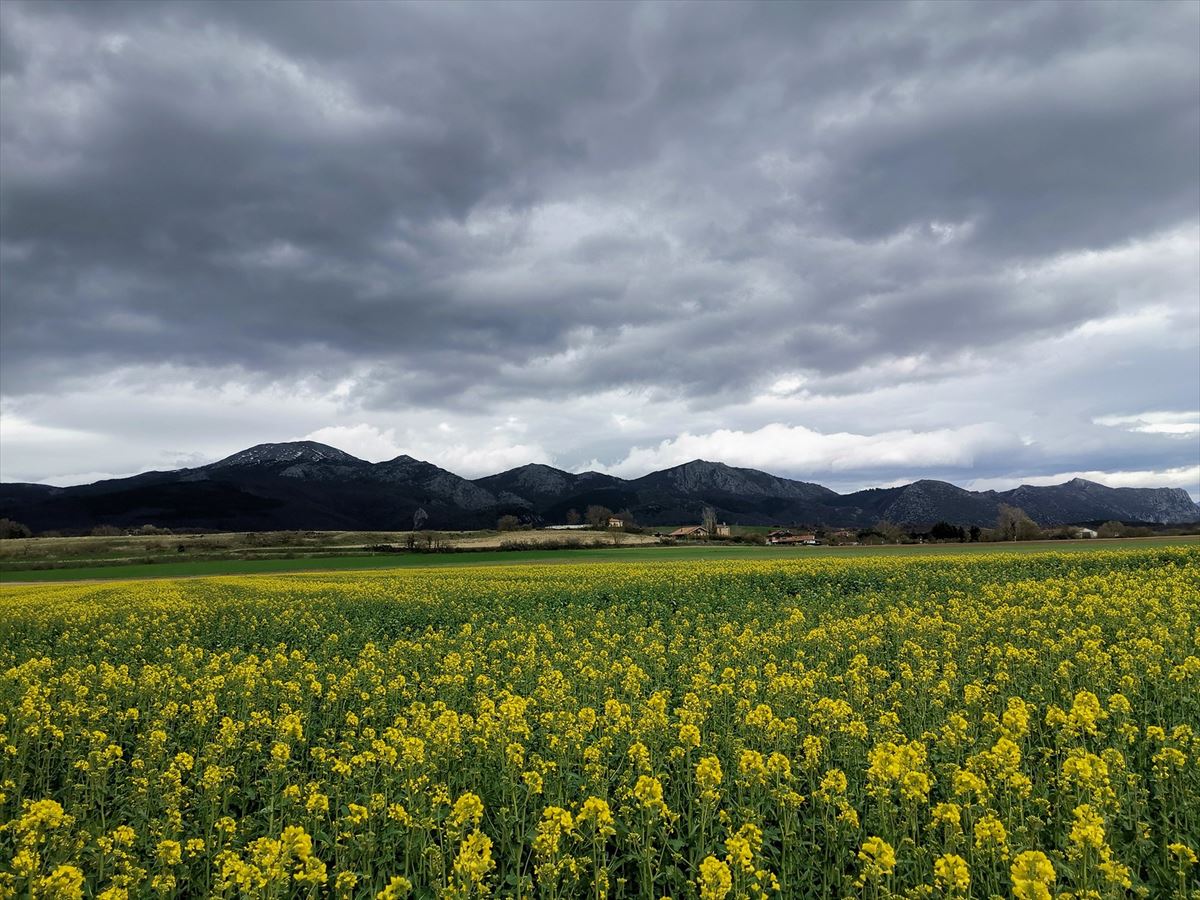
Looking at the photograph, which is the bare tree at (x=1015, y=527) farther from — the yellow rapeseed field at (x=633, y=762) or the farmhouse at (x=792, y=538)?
the yellow rapeseed field at (x=633, y=762)

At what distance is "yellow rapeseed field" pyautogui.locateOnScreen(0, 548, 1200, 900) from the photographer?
591 cm

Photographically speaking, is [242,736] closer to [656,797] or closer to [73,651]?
[656,797]

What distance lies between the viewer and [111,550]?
340 ft

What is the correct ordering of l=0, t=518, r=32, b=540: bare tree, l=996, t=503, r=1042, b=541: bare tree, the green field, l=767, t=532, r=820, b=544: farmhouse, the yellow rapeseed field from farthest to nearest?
1. l=0, t=518, r=32, b=540: bare tree
2. l=767, t=532, r=820, b=544: farmhouse
3. l=996, t=503, r=1042, b=541: bare tree
4. the green field
5. the yellow rapeseed field

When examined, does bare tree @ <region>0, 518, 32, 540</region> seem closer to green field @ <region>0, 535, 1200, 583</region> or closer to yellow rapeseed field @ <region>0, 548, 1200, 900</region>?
green field @ <region>0, 535, 1200, 583</region>

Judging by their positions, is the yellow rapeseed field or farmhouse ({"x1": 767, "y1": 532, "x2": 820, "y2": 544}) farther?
farmhouse ({"x1": 767, "y1": 532, "x2": 820, "y2": 544})

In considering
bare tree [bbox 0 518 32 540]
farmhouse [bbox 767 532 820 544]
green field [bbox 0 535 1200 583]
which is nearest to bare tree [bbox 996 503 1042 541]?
green field [bbox 0 535 1200 583]

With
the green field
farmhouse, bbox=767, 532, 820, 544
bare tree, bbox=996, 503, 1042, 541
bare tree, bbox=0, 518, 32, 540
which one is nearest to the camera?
the green field

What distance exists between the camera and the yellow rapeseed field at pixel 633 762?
5.91 m

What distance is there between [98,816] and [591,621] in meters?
14.2

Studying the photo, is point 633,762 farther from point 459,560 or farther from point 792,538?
point 792,538

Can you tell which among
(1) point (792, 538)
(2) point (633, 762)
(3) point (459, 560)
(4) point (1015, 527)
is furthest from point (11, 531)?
(4) point (1015, 527)

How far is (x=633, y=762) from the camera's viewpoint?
25.8ft

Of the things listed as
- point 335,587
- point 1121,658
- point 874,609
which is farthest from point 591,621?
point 335,587
